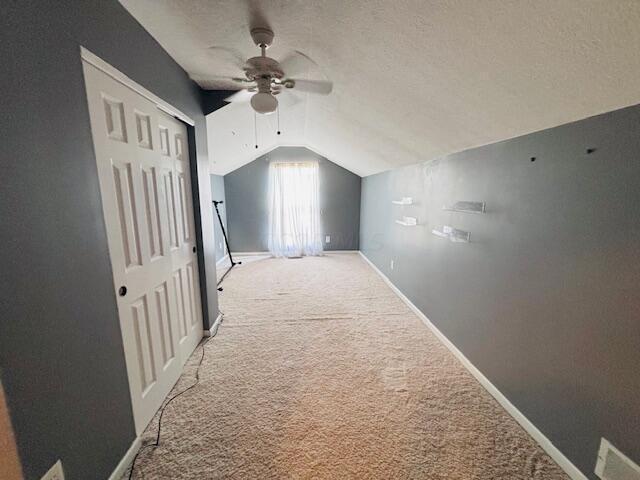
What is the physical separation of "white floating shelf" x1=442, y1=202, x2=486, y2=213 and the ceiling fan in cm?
140

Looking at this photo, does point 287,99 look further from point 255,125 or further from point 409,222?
point 409,222

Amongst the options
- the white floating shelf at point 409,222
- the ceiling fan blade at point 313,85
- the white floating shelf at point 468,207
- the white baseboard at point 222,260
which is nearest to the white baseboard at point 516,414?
the white floating shelf at point 409,222

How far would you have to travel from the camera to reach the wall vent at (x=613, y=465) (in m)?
1.02

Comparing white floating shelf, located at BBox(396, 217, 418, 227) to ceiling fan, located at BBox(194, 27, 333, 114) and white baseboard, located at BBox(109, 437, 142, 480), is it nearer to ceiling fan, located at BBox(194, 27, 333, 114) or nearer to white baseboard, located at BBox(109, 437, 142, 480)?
ceiling fan, located at BBox(194, 27, 333, 114)

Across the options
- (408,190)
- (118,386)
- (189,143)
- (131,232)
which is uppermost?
(189,143)

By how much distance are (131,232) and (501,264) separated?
2269 mm

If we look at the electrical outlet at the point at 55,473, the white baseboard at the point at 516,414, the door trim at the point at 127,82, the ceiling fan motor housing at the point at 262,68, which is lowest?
the white baseboard at the point at 516,414

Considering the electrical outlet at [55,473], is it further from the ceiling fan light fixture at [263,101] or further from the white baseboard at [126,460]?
the ceiling fan light fixture at [263,101]

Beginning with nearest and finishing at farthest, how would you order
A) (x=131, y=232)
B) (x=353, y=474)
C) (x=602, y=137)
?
(x=602, y=137) < (x=353, y=474) < (x=131, y=232)

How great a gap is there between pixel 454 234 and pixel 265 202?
13.4 feet

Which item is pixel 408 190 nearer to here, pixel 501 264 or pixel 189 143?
pixel 501 264

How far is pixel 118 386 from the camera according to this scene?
1271mm

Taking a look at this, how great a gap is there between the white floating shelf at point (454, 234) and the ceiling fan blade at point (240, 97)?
206 cm

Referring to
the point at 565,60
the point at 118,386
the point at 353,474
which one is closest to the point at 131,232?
the point at 118,386
